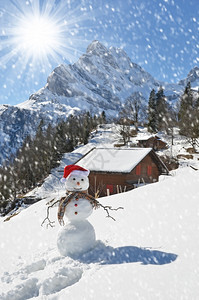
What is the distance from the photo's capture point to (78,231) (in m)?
3.51

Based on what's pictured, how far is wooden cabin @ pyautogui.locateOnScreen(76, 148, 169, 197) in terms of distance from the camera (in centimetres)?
1648

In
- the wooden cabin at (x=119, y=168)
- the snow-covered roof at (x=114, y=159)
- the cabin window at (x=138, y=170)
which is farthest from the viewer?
the cabin window at (x=138, y=170)

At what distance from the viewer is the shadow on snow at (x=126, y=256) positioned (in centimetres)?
297

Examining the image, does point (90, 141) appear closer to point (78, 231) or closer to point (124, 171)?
point (124, 171)

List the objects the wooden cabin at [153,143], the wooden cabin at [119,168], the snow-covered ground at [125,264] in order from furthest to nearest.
Result: the wooden cabin at [153,143], the wooden cabin at [119,168], the snow-covered ground at [125,264]

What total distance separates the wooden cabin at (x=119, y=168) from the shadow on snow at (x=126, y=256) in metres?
12.2

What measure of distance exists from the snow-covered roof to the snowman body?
12.2 meters

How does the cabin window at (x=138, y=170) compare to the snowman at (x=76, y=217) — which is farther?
the cabin window at (x=138, y=170)

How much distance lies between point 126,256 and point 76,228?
890 millimetres

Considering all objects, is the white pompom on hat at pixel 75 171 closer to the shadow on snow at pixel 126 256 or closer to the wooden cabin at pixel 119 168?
the shadow on snow at pixel 126 256

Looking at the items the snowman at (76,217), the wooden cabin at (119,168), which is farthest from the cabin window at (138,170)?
the snowman at (76,217)

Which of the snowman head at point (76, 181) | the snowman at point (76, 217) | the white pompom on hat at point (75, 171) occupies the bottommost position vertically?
the snowman at point (76, 217)

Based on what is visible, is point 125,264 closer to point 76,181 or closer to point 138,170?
point 76,181

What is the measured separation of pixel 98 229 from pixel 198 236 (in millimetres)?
2304
